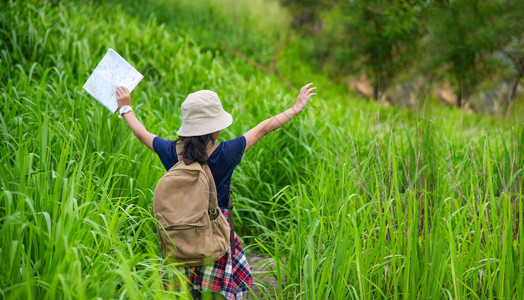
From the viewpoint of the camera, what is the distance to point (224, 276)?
6.82 feet

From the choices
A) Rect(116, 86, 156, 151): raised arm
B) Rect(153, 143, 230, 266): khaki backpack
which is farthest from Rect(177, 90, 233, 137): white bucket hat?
Rect(116, 86, 156, 151): raised arm

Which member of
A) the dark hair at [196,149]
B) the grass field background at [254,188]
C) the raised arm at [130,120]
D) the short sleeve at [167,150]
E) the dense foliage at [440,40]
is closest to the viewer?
the grass field background at [254,188]

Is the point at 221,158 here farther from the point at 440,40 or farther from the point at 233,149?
the point at 440,40

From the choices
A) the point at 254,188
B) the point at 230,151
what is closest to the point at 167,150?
the point at 230,151

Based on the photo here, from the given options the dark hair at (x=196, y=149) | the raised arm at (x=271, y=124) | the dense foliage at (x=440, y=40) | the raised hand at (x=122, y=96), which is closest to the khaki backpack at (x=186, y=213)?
the dark hair at (x=196, y=149)

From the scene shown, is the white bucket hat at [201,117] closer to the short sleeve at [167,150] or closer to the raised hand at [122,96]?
the short sleeve at [167,150]

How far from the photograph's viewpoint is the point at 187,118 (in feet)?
6.57

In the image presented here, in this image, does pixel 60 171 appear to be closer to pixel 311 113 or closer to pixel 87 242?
pixel 87 242

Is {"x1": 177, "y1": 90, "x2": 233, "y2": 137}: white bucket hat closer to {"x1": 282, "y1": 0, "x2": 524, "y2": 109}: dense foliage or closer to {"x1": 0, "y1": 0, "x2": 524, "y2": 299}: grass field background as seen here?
{"x1": 0, "y1": 0, "x2": 524, "y2": 299}: grass field background

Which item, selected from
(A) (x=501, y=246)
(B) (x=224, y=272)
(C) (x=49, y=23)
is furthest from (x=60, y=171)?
(C) (x=49, y=23)

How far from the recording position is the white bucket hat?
1.98m

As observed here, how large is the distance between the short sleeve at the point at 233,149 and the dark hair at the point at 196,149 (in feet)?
0.28

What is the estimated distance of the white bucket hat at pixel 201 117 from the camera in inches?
78.1

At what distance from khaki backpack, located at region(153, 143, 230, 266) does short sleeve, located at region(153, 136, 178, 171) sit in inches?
4.6
